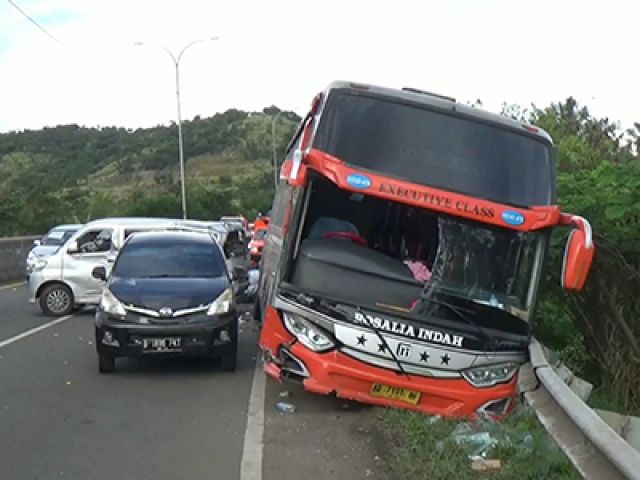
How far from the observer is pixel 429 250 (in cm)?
927

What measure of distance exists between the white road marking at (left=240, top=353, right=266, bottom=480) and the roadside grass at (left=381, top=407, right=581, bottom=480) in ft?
3.42

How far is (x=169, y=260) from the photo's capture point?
41.0 ft

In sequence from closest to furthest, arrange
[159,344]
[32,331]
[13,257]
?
[159,344]
[32,331]
[13,257]

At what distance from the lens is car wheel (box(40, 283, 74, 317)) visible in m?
17.8

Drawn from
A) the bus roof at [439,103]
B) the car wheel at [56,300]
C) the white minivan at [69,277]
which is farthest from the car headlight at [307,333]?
the car wheel at [56,300]

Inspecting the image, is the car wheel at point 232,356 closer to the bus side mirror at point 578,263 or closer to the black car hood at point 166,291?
the black car hood at point 166,291

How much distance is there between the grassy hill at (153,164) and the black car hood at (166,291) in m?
44.6

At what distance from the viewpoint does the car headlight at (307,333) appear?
339 inches

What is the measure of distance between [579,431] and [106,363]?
22.5ft

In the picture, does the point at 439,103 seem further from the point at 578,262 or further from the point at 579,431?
the point at 579,431

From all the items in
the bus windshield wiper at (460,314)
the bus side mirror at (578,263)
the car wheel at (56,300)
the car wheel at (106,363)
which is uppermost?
the bus side mirror at (578,263)

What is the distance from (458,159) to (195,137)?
102 meters

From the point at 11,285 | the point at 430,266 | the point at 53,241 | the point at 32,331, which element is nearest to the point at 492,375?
the point at 430,266

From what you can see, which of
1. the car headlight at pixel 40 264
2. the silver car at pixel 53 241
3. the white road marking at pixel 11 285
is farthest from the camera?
the white road marking at pixel 11 285
